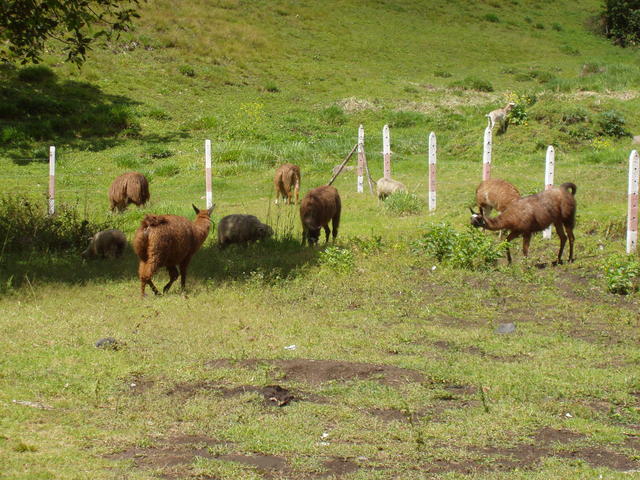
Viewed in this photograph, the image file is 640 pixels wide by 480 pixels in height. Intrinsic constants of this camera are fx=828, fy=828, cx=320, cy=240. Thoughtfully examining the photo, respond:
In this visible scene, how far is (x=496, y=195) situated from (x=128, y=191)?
6980 millimetres

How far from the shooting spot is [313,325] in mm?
8812

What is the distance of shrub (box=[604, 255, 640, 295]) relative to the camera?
32.9 feet

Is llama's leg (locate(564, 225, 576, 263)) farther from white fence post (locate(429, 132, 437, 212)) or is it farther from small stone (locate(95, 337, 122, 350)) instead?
small stone (locate(95, 337, 122, 350))

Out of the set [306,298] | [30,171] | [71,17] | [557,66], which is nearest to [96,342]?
[306,298]

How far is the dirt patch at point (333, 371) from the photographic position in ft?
22.8

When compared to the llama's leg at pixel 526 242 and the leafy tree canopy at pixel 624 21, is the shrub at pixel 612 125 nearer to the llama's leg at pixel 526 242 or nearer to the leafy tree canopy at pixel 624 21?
the llama's leg at pixel 526 242

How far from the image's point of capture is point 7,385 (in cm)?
655

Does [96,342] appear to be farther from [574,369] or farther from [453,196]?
[453,196]

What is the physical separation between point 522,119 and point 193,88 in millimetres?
12822

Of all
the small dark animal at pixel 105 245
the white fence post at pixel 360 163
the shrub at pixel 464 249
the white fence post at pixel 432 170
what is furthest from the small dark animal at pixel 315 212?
the white fence post at pixel 360 163

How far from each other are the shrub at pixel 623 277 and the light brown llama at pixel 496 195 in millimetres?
2887

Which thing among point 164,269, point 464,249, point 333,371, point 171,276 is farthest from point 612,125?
point 333,371

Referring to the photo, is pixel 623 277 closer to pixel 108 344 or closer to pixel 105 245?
pixel 108 344

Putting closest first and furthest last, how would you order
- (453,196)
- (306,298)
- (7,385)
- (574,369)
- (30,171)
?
(7,385), (574,369), (306,298), (453,196), (30,171)
